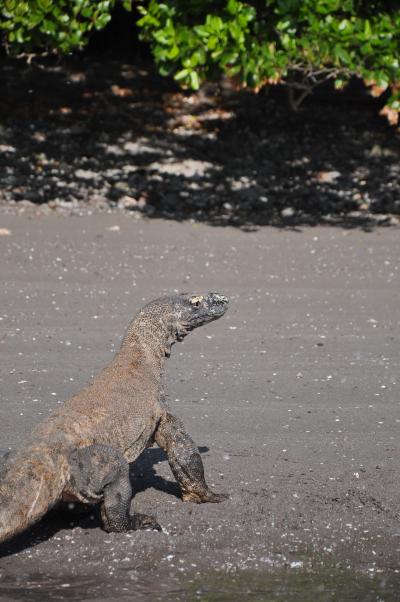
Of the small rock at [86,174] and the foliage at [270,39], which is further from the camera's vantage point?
the small rock at [86,174]

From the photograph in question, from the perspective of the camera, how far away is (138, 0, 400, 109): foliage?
11422 mm

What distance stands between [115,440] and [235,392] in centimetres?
226

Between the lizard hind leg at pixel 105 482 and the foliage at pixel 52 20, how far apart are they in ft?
25.3

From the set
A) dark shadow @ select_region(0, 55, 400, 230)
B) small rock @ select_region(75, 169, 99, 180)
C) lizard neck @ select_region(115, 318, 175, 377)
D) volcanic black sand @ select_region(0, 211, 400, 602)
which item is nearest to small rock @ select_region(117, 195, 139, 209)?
dark shadow @ select_region(0, 55, 400, 230)

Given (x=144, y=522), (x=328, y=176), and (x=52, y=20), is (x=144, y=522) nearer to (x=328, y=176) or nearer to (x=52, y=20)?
(x=52, y=20)

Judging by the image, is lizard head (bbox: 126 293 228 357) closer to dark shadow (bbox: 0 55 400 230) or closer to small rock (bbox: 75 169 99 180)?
dark shadow (bbox: 0 55 400 230)

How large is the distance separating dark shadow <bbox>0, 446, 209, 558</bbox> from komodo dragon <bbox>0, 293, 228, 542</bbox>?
220 millimetres

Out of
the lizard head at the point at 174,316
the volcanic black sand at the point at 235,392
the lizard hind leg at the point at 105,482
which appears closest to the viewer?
the lizard hind leg at the point at 105,482

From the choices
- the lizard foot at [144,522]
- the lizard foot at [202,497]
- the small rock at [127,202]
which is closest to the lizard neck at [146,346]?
the lizard foot at [202,497]

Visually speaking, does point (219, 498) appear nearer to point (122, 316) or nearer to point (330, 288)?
point (122, 316)

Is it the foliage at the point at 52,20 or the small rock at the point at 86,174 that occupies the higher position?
the foliage at the point at 52,20

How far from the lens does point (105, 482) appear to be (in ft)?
17.7

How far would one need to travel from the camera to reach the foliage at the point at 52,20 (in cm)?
1219

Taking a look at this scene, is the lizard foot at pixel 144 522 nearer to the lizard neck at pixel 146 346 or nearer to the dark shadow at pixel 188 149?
the lizard neck at pixel 146 346
